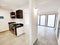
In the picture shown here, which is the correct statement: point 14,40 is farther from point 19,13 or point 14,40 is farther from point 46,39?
point 19,13

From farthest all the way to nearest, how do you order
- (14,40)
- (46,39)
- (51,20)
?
(51,20), (46,39), (14,40)

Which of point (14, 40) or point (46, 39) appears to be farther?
point (46, 39)

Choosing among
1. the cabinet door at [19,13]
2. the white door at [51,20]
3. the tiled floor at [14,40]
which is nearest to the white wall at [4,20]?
the cabinet door at [19,13]

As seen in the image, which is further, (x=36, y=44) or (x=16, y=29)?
(x=16, y=29)

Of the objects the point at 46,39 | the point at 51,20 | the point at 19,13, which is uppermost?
the point at 19,13

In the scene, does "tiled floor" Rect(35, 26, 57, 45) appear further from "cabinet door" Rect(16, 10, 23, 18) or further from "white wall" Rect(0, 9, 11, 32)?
"white wall" Rect(0, 9, 11, 32)

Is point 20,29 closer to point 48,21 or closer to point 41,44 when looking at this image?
point 41,44

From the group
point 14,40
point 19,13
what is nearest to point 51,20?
point 19,13

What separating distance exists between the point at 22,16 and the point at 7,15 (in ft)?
7.61

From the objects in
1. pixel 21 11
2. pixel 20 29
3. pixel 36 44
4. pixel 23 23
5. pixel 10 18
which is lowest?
pixel 36 44

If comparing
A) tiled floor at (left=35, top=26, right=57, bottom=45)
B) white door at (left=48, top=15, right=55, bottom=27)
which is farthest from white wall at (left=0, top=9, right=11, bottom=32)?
white door at (left=48, top=15, right=55, bottom=27)

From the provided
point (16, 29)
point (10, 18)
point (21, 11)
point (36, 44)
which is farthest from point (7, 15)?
point (36, 44)

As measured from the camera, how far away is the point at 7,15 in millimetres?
6156

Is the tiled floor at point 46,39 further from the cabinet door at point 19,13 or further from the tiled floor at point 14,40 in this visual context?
the cabinet door at point 19,13
